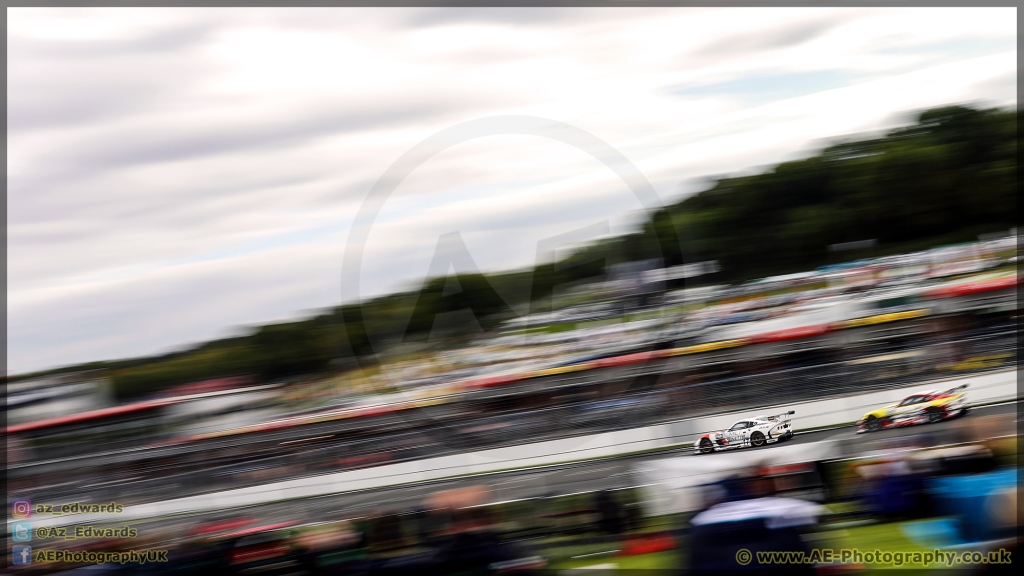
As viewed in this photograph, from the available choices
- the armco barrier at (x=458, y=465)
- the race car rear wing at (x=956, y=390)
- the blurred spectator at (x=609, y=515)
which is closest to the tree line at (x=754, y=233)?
the armco barrier at (x=458, y=465)

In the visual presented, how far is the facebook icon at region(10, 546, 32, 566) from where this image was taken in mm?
3889

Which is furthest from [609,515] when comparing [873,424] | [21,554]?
[21,554]

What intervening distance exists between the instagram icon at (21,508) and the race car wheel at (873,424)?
198 inches

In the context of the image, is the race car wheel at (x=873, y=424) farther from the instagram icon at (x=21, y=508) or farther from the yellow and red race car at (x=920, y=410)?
the instagram icon at (x=21, y=508)

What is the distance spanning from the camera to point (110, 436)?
4.08 m

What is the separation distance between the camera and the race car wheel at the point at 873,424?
446 cm

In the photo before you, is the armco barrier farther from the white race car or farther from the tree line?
the tree line

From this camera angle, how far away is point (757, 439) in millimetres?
4215

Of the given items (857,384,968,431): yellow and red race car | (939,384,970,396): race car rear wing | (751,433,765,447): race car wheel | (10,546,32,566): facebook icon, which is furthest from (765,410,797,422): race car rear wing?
(10,546,32,566): facebook icon

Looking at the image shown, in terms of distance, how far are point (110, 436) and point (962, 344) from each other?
5.47 m

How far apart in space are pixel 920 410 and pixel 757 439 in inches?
46.9

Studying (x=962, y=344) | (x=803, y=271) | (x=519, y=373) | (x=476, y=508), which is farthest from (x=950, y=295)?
(x=476, y=508)

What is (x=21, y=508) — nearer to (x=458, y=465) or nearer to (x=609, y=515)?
(x=458, y=465)

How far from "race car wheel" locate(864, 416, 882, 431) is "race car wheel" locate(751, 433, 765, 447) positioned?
2.44 feet
